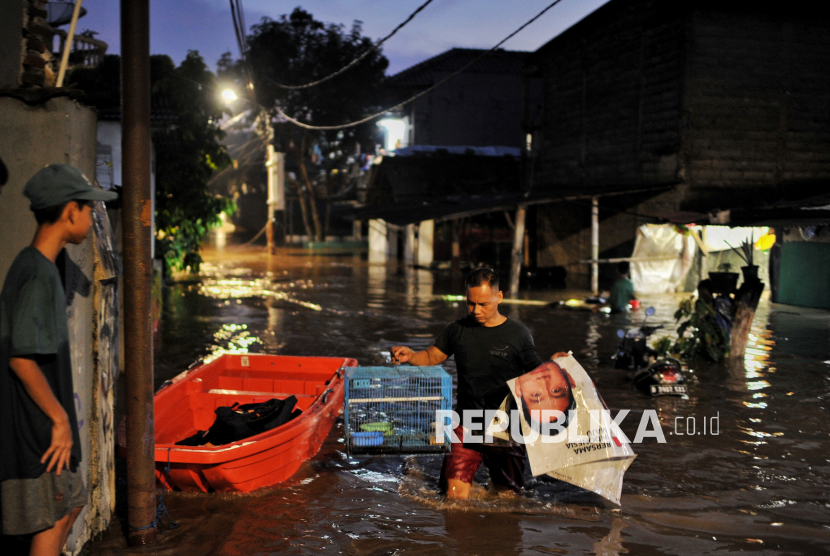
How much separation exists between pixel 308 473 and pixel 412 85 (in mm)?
34697

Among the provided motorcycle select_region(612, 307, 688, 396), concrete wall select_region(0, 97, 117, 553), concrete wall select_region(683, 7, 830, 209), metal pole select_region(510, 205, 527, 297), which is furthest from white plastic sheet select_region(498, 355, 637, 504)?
concrete wall select_region(683, 7, 830, 209)

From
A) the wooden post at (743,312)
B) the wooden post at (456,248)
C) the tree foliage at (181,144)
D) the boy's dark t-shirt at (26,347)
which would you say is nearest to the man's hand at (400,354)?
the boy's dark t-shirt at (26,347)

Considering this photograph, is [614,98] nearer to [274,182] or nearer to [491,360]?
[491,360]

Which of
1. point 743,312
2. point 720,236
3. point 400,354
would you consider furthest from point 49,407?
point 720,236

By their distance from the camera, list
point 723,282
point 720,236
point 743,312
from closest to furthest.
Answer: point 743,312, point 723,282, point 720,236

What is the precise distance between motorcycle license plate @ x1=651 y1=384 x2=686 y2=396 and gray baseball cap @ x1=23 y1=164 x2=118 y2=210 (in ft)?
22.4

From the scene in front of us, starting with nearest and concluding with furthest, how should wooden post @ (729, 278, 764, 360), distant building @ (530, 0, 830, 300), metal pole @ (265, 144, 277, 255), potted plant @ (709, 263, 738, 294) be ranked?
wooden post @ (729, 278, 764, 360), potted plant @ (709, 263, 738, 294), distant building @ (530, 0, 830, 300), metal pole @ (265, 144, 277, 255)

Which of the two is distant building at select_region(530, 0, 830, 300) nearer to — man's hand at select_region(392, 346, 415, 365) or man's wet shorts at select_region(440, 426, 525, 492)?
man's wet shorts at select_region(440, 426, 525, 492)

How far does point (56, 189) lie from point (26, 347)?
70 centimetres

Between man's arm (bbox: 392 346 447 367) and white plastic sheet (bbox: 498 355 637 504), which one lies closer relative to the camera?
white plastic sheet (bbox: 498 355 637 504)

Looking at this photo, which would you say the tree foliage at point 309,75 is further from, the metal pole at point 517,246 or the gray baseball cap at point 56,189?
the gray baseball cap at point 56,189

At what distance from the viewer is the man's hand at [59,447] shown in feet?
8.99

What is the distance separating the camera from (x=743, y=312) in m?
9.94

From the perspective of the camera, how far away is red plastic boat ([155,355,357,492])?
4707 millimetres
